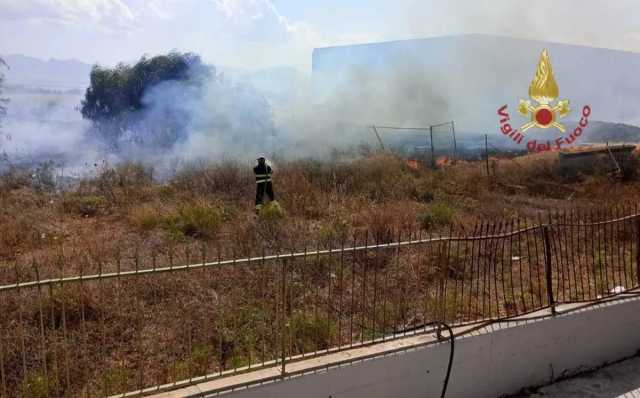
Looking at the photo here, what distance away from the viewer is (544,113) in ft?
55.5

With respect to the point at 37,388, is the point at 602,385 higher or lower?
lower

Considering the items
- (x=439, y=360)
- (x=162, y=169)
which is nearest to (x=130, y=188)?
(x=162, y=169)

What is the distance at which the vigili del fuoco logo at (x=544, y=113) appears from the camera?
16.7m

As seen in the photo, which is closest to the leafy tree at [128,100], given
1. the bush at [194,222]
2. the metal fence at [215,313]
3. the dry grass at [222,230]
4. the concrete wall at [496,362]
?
the dry grass at [222,230]

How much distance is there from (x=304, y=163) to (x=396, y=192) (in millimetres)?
2496

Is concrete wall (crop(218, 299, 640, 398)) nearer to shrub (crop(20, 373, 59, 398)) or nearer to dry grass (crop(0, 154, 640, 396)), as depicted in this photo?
dry grass (crop(0, 154, 640, 396))

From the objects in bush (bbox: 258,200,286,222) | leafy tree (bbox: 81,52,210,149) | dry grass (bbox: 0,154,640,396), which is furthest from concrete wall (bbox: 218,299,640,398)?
leafy tree (bbox: 81,52,210,149)

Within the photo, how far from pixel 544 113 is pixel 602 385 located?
47.8ft

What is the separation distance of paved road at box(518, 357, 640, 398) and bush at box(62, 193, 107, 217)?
7368mm

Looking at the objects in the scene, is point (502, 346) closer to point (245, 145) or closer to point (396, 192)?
point (396, 192)

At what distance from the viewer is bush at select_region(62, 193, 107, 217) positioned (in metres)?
8.64

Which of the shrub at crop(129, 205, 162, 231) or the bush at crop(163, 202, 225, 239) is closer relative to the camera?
the bush at crop(163, 202, 225, 239)

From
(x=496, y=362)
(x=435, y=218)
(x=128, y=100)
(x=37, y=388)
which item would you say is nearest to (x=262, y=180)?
(x=435, y=218)

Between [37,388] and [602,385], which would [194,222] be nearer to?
[37,388]
